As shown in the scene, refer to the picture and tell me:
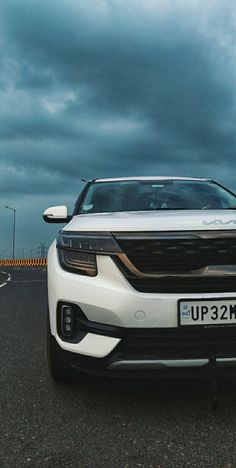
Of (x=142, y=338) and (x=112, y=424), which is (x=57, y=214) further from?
(x=112, y=424)

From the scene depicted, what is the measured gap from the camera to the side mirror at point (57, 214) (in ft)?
15.1

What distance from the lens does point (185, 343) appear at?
9.19 feet

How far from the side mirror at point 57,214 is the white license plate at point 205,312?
2.07 metres


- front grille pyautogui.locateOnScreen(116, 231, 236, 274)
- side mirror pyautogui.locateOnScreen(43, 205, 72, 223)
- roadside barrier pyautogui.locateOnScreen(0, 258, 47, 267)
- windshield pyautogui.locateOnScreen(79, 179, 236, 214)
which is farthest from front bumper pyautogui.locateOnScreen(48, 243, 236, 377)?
roadside barrier pyautogui.locateOnScreen(0, 258, 47, 267)

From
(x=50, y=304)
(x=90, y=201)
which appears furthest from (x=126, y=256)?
(x=90, y=201)

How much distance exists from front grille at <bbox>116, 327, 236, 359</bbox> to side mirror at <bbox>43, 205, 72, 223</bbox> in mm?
2008

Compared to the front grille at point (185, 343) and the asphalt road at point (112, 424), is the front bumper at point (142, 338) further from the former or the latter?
the asphalt road at point (112, 424)

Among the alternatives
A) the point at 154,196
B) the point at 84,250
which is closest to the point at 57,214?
the point at 154,196

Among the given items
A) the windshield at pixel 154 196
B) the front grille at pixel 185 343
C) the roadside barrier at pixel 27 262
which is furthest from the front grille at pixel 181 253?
the roadside barrier at pixel 27 262

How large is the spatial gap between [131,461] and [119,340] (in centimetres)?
67

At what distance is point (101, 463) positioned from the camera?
237 cm

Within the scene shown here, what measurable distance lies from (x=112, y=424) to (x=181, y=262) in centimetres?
102

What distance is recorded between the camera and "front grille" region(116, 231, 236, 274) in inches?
113

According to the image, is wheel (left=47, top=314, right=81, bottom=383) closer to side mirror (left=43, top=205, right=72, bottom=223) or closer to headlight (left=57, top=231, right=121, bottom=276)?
headlight (left=57, top=231, right=121, bottom=276)
